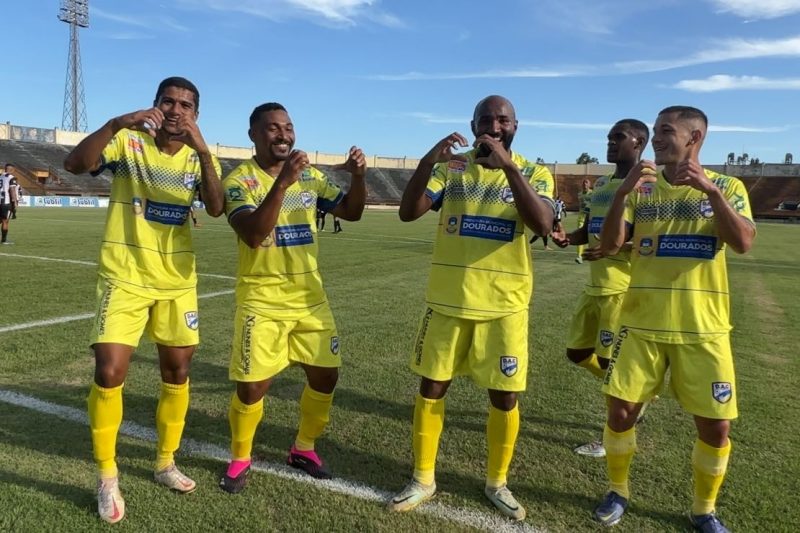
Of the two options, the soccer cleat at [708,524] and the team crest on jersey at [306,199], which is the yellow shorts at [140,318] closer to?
the team crest on jersey at [306,199]

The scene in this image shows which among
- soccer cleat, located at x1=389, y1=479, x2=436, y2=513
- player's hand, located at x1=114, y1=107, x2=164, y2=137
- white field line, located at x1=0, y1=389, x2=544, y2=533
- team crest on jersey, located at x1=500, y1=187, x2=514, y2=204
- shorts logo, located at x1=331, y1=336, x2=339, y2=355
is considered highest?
player's hand, located at x1=114, y1=107, x2=164, y2=137

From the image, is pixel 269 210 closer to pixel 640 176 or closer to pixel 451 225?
pixel 451 225

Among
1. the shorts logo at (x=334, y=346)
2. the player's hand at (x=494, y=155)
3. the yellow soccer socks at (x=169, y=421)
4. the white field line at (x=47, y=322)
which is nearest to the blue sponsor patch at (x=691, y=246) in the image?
the player's hand at (x=494, y=155)

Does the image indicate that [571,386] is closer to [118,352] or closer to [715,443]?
[715,443]

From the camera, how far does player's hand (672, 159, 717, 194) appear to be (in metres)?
2.79

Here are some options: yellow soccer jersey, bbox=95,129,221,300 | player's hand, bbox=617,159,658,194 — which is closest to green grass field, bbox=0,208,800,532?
yellow soccer jersey, bbox=95,129,221,300

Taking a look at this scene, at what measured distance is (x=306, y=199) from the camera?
3596 mm

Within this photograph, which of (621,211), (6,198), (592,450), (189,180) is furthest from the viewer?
(6,198)

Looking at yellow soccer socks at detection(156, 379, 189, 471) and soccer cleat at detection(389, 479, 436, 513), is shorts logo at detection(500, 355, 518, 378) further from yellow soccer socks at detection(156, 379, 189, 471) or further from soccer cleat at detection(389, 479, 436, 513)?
yellow soccer socks at detection(156, 379, 189, 471)

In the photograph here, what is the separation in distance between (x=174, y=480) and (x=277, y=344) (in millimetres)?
934

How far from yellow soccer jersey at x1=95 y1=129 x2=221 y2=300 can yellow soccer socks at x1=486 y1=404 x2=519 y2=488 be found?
193 centimetres

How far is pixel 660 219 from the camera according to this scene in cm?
320

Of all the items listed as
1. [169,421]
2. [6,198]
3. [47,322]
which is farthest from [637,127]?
[6,198]

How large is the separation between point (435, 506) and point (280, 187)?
6.33 ft
